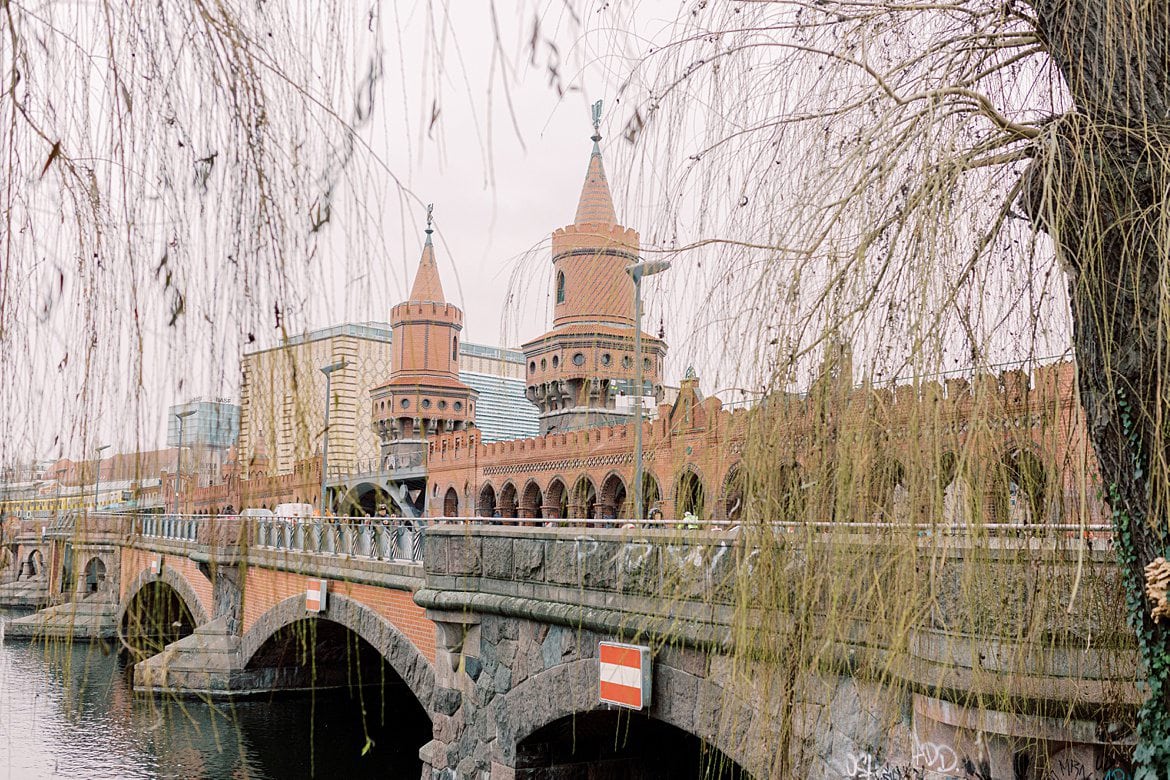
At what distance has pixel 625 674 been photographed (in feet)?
25.1

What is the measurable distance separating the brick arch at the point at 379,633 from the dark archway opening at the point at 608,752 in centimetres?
201

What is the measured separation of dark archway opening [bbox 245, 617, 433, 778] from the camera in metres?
16.6

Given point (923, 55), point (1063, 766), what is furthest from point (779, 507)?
point (1063, 766)

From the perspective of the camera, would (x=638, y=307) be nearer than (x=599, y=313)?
No

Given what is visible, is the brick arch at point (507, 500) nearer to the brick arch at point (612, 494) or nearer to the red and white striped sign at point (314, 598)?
the brick arch at point (612, 494)

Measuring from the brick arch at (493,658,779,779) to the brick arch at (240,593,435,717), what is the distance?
5.46 feet

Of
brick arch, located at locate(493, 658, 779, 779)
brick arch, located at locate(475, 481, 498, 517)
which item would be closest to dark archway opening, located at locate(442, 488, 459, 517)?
brick arch, located at locate(475, 481, 498, 517)

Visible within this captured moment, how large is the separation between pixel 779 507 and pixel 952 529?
42 centimetres

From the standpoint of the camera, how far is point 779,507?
101 inches

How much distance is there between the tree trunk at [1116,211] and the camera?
Result: 2.20m

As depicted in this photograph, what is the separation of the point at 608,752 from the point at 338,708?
A: 40.9 feet

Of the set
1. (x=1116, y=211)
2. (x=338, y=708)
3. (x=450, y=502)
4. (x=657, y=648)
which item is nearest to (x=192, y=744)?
(x=338, y=708)

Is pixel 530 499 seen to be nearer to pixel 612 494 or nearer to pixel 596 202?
pixel 612 494

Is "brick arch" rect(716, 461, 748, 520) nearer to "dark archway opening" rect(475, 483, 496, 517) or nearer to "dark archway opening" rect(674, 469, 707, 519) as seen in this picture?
"dark archway opening" rect(674, 469, 707, 519)
